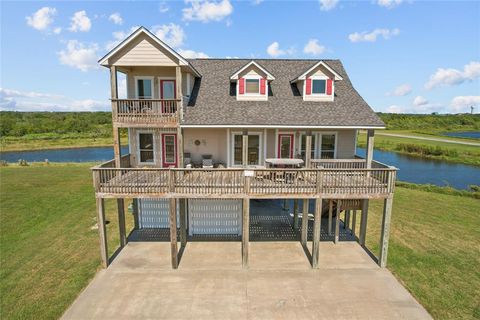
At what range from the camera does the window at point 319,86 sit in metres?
15.6

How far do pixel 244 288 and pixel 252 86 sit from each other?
10.4 metres

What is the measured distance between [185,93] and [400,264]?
13.8 metres

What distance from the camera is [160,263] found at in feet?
42.7

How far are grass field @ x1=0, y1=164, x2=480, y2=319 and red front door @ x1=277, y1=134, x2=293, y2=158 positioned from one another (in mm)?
6757

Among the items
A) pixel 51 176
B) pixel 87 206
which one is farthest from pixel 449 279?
pixel 51 176

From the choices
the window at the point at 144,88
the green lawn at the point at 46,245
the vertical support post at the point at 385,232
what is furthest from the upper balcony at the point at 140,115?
the vertical support post at the point at 385,232

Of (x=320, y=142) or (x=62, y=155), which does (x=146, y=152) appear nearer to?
(x=320, y=142)

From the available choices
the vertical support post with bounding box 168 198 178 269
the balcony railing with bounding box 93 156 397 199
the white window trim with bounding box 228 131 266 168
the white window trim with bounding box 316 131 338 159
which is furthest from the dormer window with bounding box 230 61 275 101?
the vertical support post with bounding box 168 198 178 269

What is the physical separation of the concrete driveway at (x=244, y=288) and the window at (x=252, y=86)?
28.7 ft

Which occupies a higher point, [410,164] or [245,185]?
[245,185]

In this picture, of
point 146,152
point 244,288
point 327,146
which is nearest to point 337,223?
point 327,146

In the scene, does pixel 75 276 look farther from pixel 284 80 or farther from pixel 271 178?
pixel 284 80

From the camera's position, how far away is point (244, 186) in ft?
39.9

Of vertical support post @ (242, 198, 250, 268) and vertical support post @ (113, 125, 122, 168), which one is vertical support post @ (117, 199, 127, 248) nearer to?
vertical support post @ (113, 125, 122, 168)
